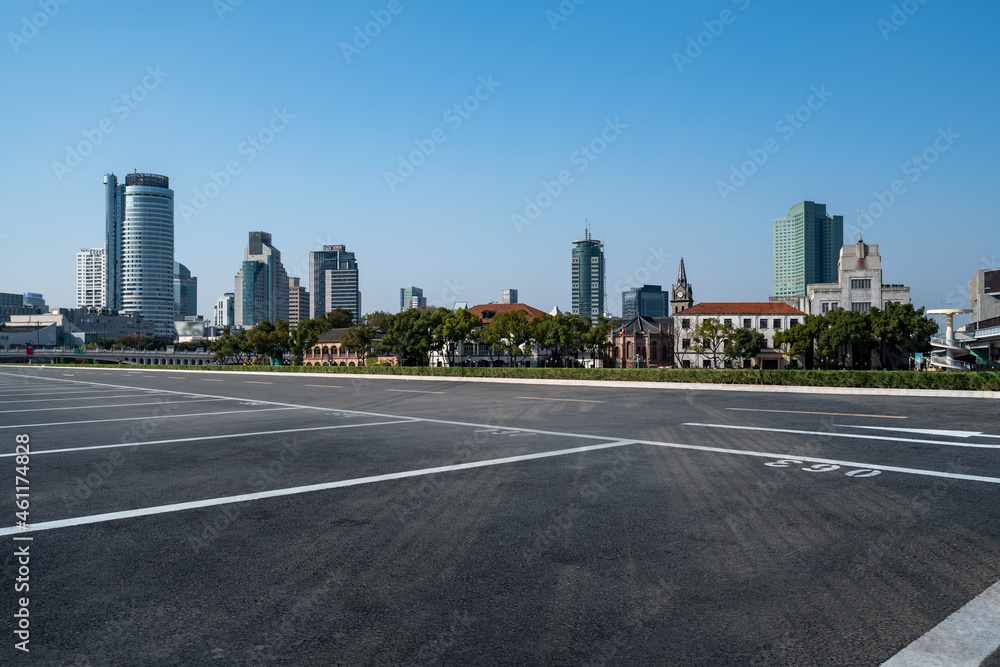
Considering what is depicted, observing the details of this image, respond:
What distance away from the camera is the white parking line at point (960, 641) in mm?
3466

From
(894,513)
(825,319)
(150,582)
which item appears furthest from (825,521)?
(825,319)

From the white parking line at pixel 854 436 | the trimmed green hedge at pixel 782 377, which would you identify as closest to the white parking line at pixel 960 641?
the white parking line at pixel 854 436

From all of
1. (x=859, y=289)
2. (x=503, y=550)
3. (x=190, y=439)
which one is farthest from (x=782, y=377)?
(x=859, y=289)

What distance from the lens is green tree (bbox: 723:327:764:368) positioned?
83.8 m

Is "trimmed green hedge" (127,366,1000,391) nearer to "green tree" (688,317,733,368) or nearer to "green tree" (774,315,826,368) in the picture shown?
"green tree" (688,317,733,368)

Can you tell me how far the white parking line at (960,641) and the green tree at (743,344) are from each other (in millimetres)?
83471

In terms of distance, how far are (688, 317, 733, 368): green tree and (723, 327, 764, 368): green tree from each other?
105 centimetres

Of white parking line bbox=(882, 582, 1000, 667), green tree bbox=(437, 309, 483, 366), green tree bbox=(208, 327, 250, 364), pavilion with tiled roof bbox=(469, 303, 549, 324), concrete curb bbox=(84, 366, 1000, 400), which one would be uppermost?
pavilion with tiled roof bbox=(469, 303, 549, 324)

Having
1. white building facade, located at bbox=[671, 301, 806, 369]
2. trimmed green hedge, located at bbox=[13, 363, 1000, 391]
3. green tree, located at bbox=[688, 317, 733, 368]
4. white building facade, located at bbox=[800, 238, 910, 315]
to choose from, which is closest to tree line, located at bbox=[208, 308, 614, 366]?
white building facade, located at bbox=[671, 301, 806, 369]

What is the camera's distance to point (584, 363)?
10750 cm

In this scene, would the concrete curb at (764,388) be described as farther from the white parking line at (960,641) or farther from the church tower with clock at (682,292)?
the church tower with clock at (682,292)

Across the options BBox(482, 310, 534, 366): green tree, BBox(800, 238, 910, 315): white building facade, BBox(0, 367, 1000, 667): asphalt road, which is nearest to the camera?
BBox(0, 367, 1000, 667): asphalt road

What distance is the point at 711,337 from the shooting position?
83.8m

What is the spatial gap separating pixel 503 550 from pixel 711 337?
273ft
